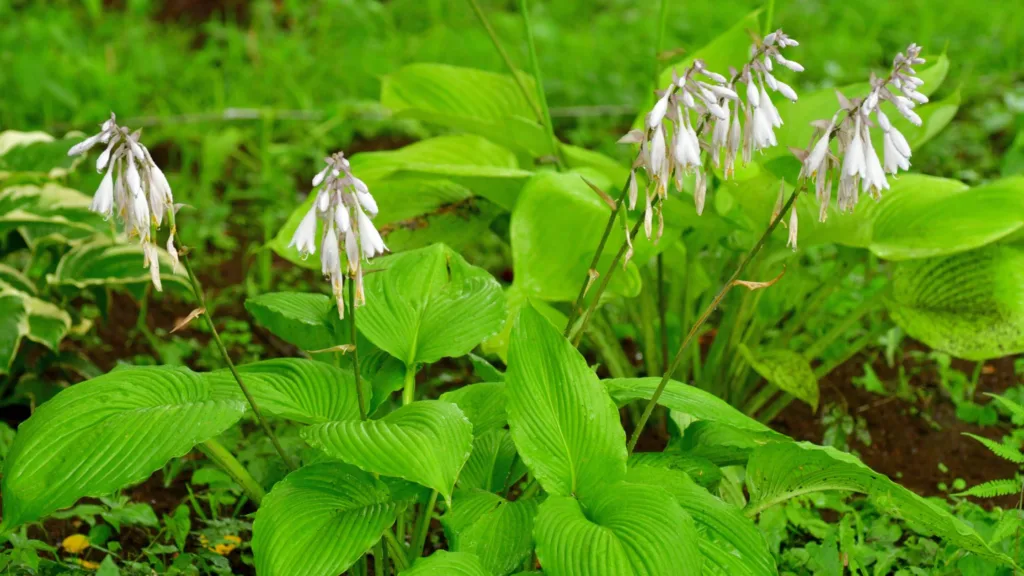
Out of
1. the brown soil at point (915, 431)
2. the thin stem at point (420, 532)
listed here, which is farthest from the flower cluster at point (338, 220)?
the brown soil at point (915, 431)

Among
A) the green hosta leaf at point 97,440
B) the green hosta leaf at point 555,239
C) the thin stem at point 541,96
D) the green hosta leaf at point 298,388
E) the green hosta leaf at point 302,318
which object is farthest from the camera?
the thin stem at point 541,96

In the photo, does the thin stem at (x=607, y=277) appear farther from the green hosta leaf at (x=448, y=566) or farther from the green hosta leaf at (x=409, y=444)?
the green hosta leaf at (x=448, y=566)

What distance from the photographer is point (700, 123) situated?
1718mm

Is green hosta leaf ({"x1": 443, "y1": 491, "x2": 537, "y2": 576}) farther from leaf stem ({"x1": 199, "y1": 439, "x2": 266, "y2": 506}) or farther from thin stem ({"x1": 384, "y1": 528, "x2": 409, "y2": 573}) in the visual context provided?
leaf stem ({"x1": 199, "y1": 439, "x2": 266, "y2": 506})

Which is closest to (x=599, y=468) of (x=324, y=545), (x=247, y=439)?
(x=324, y=545)

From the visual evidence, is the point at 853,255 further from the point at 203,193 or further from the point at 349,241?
the point at 203,193

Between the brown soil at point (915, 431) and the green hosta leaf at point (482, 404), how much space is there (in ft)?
3.88

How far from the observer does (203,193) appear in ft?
13.4

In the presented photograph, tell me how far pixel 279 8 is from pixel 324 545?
15.7ft

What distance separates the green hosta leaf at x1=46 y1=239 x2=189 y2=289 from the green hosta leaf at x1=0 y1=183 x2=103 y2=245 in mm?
50

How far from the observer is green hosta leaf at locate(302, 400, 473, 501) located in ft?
5.49

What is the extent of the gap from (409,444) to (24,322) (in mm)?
1390

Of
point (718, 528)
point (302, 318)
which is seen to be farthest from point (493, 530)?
point (302, 318)

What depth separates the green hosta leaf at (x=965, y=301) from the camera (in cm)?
250
